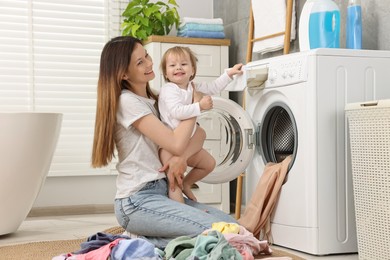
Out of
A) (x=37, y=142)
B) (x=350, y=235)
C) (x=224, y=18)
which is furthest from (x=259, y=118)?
(x=224, y=18)

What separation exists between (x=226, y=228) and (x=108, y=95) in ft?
2.34

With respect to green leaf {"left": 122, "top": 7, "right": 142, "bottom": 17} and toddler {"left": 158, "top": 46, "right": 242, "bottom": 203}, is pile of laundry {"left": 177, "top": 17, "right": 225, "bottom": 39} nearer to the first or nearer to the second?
green leaf {"left": 122, "top": 7, "right": 142, "bottom": 17}

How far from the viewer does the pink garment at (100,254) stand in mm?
2084

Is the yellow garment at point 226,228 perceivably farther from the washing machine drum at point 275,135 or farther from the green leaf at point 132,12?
the green leaf at point 132,12

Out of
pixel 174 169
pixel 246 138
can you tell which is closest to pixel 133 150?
pixel 174 169

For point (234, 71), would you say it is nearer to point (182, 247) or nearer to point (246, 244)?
point (246, 244)

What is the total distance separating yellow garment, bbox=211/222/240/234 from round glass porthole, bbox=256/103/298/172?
0.58 meters

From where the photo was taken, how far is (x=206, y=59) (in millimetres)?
4008

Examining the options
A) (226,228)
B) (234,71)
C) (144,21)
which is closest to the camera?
(226,228)

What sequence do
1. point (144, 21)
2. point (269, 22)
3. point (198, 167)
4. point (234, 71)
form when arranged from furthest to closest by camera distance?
1. point (144, 21)
2. point (269, 22)
3. point (234, 71)
4. point (198, 167)

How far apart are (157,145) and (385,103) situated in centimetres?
96

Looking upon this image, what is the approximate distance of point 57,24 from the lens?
4.19 meters

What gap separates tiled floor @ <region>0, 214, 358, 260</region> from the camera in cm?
305

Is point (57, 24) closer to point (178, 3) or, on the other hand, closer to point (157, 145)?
point (178, 3)
